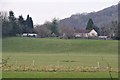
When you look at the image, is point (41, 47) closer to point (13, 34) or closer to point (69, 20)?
point (13, 34)

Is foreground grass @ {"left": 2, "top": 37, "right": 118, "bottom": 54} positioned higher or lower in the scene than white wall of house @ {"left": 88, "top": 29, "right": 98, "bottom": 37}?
lower

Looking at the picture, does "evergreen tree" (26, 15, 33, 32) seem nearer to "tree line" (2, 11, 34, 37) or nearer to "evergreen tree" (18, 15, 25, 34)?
"tree line" (2, 11, 34, 37)

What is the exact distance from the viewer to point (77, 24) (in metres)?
197

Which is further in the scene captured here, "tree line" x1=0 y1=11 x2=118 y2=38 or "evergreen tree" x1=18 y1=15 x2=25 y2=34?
"evergreen tree" x1=18 y1=15 x2=25 y2=34

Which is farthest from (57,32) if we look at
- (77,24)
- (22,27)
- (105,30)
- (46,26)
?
(77,24)

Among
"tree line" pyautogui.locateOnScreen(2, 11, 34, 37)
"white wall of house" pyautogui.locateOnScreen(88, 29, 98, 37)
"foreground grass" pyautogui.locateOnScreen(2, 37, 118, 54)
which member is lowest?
"foreground grass" pyautogui.locateOnScreen(2, 37, 118, 54)

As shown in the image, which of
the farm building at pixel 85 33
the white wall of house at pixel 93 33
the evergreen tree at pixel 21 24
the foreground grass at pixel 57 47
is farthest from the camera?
the farm building at pixel 85 33

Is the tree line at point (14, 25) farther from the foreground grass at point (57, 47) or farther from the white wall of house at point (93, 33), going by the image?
the white wall of house at point (93, 33)

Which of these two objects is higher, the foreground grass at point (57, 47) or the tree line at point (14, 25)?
the tree line at point (14, 25)

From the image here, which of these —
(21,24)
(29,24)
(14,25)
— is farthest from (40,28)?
(14,25)

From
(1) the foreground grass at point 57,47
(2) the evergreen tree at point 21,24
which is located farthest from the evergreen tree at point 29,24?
(1) the foreground grass at point 57,47

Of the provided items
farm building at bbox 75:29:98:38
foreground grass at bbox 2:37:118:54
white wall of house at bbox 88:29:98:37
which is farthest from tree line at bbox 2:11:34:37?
white wall of house at bbox 88:29:98:37

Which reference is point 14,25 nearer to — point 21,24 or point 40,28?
point 21,24

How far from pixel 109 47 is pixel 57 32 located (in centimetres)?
4726
